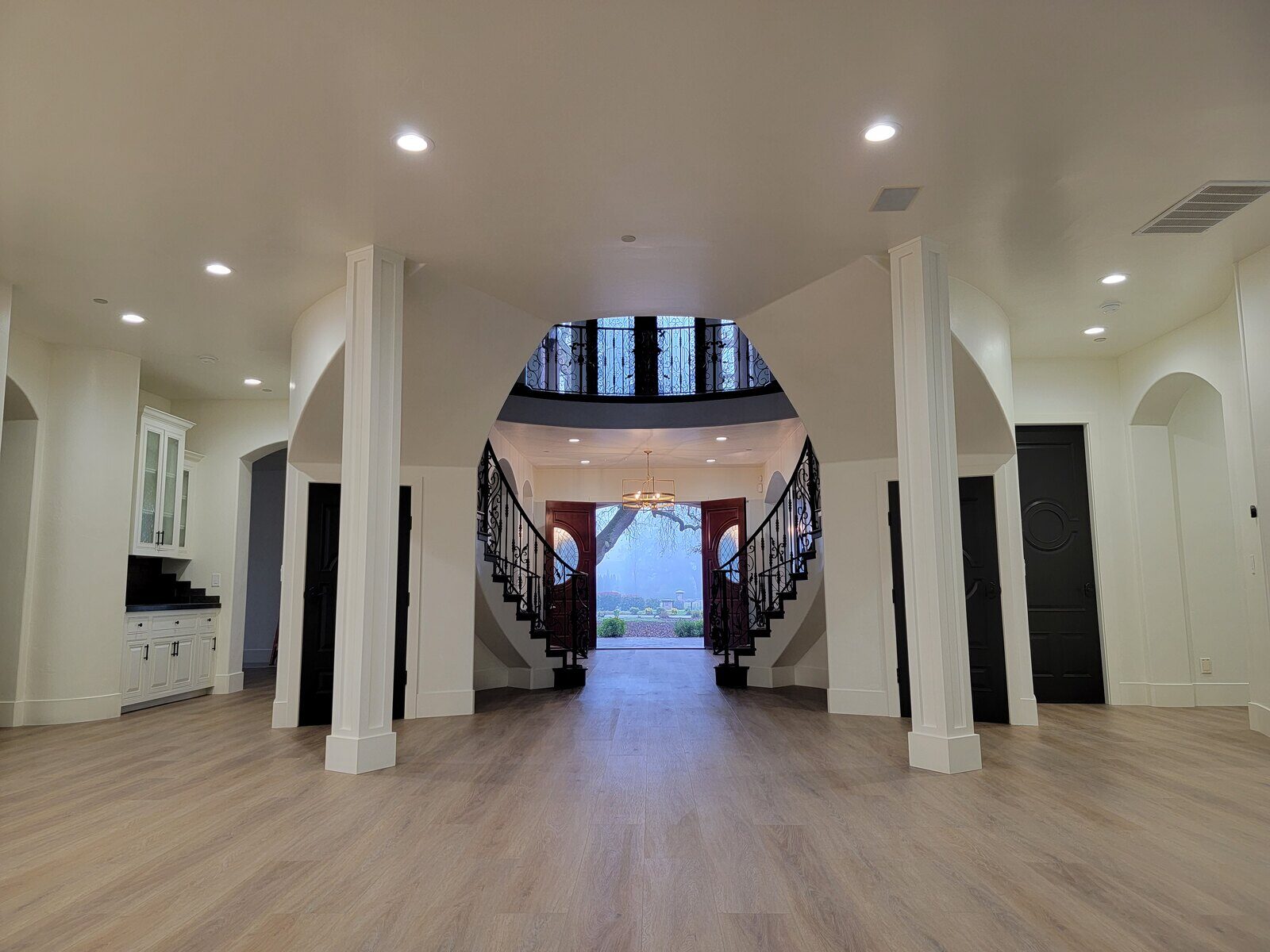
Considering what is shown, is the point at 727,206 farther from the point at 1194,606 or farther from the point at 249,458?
the point at 249,458

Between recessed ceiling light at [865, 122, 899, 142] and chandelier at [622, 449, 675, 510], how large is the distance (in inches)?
380

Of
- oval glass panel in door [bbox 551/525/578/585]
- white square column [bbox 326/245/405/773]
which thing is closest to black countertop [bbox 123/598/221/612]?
white square column [bbox 326/245/405/773]

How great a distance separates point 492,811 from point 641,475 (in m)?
11.7

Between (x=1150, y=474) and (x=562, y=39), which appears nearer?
(x=562, y=39)

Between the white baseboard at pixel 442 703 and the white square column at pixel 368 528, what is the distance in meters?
2.18

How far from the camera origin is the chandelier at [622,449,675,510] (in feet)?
45.8

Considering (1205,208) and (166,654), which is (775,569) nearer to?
(1205,208)

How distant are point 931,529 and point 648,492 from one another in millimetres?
9993

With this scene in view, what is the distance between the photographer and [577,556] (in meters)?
15.8

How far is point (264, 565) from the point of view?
13680mm

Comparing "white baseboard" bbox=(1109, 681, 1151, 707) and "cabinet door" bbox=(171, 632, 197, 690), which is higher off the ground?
"cabinet door" bbox=(171, 632, 197, 690)

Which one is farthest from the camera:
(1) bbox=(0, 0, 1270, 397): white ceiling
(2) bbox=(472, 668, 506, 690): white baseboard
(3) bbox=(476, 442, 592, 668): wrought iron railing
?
(2) bbox=(472, 668, 506, 690): white baseboard

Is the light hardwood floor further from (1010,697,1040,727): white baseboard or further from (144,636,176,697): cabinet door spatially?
(144,636,176,697): cabinet door

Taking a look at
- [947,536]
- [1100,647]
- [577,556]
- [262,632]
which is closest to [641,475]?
[577,556]
